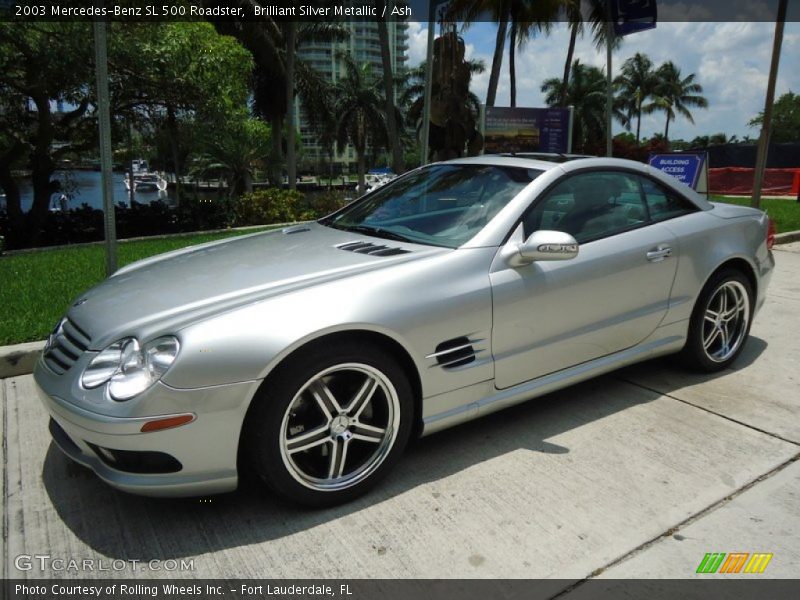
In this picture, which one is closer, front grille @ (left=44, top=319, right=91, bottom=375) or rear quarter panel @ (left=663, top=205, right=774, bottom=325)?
front grille @ (left=44, top=319, right=91, bottom=375)

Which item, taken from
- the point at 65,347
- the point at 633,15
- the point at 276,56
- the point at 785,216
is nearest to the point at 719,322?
the point at 65,347

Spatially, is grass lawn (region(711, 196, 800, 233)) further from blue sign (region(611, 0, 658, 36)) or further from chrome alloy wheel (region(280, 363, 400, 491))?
chrome alloy wheel (region(280, 363, 400, 491))

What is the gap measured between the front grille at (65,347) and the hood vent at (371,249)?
126 cm

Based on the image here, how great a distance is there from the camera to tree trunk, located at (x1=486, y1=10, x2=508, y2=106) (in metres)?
19.1

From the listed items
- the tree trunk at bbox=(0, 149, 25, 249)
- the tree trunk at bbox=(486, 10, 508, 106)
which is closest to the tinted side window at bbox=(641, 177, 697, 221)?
the tree trunk at bbox=(0, 149, 25, 249)

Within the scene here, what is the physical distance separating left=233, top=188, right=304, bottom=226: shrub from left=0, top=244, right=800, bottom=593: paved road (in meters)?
10.4

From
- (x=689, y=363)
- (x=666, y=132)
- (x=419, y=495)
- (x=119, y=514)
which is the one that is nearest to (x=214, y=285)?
(x=119, y=514)

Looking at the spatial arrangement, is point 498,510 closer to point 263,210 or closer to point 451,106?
point 263,210

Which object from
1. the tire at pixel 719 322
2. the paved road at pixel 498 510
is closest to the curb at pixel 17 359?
the paved road at pixel 498 510

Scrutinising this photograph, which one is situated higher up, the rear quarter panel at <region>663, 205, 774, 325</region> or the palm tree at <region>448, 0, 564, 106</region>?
the palm tree at <region>448, 0, 564, 106</region>

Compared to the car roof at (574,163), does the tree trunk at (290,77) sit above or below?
above

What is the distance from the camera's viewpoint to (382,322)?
2648 mm

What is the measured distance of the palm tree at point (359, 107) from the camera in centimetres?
4947

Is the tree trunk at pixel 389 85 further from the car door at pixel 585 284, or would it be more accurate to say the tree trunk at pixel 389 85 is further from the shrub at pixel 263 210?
the car door at pixel 585 284
